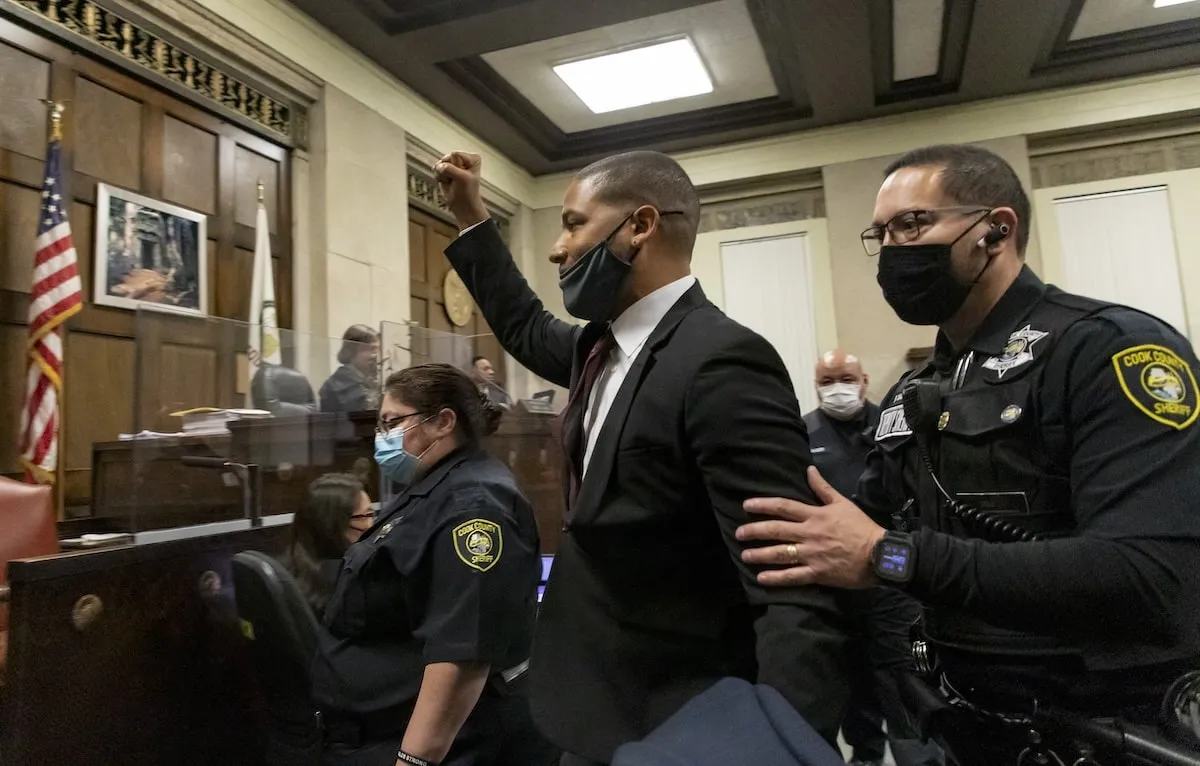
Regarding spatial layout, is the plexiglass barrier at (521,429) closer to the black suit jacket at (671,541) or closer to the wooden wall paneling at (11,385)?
the wooden wall paneling at (11,385)

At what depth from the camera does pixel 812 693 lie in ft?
2.40

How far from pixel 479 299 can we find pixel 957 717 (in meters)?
1.11

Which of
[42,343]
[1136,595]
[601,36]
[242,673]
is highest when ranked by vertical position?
[601,36]

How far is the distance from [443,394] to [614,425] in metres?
1.00

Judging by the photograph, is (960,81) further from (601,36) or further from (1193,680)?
(1193,680)

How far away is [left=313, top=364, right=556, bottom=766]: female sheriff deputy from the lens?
1.50m

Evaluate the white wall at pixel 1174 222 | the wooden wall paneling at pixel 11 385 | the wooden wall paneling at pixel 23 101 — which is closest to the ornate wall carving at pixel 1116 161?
the white wall at pixel 1174 222

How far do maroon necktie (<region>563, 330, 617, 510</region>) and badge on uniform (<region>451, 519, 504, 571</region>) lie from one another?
22.2 inches

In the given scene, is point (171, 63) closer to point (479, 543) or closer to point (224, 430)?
point (224, 430)

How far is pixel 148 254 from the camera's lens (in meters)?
3.74

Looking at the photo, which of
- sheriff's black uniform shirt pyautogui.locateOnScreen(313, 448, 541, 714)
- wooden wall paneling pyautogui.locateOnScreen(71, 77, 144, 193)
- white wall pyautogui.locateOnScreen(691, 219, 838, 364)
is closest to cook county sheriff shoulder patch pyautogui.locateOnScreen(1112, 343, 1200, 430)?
sheriff's black uniform shirt pyautogui.locateOnScreen(313, 448, 541, 714)

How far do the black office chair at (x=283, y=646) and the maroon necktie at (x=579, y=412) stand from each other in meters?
1.02

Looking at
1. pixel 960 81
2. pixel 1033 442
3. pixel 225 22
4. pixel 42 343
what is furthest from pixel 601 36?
pixel 1033 442

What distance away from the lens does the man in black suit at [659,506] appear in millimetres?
836
